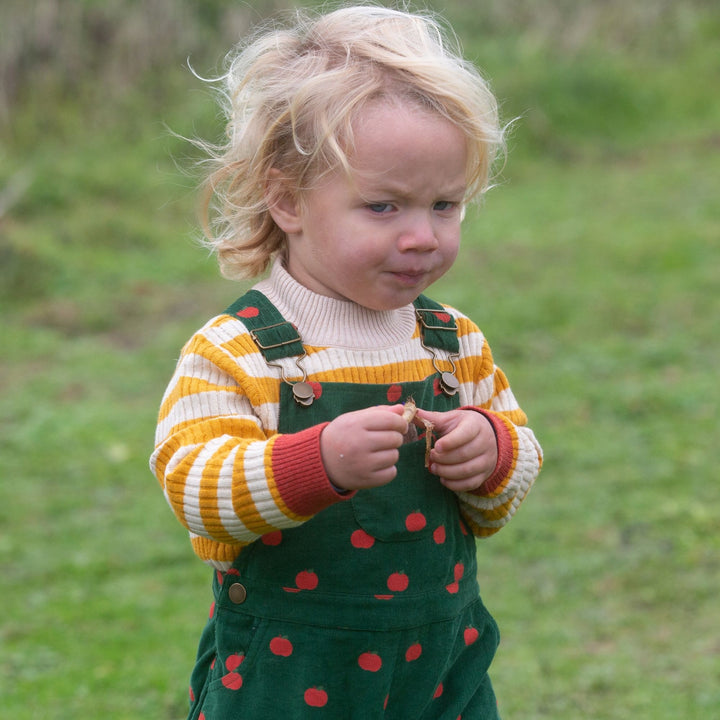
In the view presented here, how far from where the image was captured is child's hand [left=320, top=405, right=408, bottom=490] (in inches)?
66.6

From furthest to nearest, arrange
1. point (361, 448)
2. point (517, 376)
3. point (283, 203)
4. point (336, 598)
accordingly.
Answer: point (517, 376)
point (283, 203)
point (336, 598)
point (361, 448)

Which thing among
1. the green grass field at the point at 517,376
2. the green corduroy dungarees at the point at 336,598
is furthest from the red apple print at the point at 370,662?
the green grass field at the point at 517,376

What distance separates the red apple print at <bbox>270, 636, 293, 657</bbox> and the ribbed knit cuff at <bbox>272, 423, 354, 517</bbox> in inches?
11.0

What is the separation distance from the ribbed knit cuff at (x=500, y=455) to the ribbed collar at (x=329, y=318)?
20 centimetres

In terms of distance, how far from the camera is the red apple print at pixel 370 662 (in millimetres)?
1925

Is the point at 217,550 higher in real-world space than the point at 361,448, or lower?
lower

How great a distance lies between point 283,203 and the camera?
205 cm

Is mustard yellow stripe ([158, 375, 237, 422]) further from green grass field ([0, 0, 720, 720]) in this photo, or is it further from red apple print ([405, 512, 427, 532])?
green grass field ([0, 0, 720, 720])

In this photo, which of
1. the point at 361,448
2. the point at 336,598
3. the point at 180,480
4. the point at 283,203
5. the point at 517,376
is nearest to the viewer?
the point at 361,448

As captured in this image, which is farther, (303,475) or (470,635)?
(470,635)

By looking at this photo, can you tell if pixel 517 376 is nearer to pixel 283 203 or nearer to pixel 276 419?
pixel 283 203

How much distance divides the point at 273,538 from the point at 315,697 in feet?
0.89

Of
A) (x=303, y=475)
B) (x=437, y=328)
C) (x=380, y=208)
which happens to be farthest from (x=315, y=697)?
(x=380, y=208)

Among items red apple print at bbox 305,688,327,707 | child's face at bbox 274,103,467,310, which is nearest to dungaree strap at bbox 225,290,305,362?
child's face at bbox 274,103,467,310
